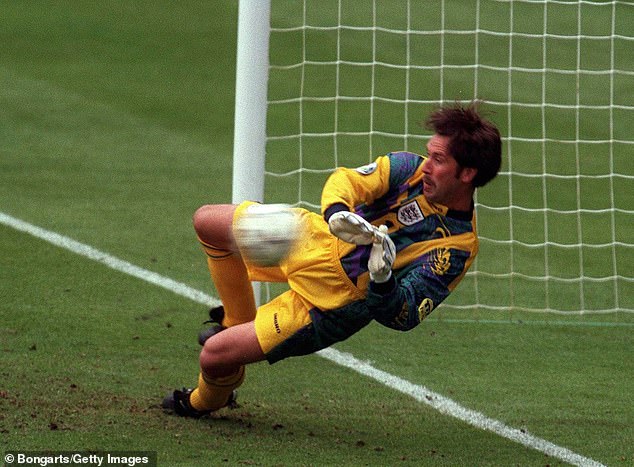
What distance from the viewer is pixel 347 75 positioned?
1275 cm

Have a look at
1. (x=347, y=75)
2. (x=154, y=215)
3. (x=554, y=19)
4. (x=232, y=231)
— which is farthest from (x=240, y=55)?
(x=554, y=19)

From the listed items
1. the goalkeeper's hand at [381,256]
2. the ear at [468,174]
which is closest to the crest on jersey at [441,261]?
the ear at [468,174]

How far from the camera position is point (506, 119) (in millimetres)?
11875

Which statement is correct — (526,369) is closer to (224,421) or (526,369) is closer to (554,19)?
(224,421)

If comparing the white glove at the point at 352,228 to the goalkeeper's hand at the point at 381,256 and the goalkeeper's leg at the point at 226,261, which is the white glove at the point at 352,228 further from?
the goalkeeper's leg at the point at 226,261

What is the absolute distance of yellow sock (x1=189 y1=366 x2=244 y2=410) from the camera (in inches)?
219

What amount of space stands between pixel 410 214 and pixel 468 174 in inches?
11.9

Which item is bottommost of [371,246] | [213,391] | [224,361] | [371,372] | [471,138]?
[371,372]

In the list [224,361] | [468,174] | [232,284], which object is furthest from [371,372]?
[468,174]

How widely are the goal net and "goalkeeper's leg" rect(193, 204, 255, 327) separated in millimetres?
1584

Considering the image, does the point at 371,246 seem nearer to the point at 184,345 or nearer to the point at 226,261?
the point at 226,261

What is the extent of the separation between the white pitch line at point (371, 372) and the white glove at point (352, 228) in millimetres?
1408

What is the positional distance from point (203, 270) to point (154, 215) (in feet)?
3.85

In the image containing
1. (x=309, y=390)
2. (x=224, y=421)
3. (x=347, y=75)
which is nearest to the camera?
(x=224, y=421)
